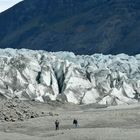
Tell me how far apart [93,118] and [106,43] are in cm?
14010

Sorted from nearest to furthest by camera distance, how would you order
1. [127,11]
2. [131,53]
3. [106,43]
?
1. [131,53]
2. [106,43]
3. [127,11]

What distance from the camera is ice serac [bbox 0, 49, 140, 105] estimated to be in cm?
6007

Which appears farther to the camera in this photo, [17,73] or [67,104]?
[17,73]

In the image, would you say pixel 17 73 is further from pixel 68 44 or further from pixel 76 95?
pixel 68 44

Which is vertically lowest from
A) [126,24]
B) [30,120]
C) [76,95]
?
[30,120]

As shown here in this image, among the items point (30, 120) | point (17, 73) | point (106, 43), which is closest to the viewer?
point (30, 120)

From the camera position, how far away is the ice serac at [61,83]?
6007 centimetres

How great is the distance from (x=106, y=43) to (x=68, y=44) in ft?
49.0

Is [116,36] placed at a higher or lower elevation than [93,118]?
higher

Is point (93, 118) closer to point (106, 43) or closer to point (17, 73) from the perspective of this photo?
point (17, 73)

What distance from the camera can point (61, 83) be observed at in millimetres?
64125

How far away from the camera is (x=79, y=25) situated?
19950cm

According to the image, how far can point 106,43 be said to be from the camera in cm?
18300

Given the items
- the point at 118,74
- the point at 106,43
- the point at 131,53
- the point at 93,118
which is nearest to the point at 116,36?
the point at 106,43
